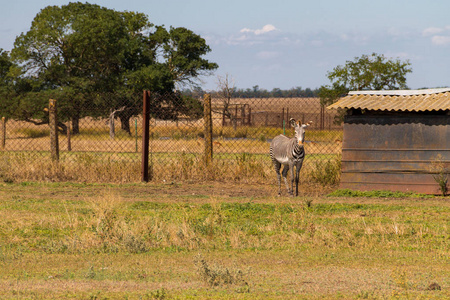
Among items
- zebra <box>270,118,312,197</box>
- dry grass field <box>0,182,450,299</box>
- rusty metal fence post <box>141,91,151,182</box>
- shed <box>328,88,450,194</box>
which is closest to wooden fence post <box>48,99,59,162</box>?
rusty metal fence post <box>141,91,151,182</box>

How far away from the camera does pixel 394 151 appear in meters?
16.0

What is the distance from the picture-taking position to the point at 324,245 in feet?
32.1

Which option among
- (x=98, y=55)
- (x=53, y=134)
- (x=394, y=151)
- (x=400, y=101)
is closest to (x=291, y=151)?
(x=394, y=151)

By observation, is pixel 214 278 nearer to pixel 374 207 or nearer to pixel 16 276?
pixel 16 276

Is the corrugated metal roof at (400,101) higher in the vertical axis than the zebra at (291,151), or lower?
higher

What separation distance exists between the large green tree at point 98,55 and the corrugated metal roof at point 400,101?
1130 inches

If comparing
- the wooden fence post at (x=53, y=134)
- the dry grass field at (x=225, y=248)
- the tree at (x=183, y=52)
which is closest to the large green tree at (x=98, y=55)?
the tree at (x=183, y=52)

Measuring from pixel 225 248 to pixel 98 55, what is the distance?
3983cm

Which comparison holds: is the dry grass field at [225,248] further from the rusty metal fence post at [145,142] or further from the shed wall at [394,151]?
the rusty metal fence post at [145,142]

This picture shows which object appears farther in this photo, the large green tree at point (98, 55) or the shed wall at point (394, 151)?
the large green tree at point (98, 55)

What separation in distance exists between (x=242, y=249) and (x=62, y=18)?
133ft

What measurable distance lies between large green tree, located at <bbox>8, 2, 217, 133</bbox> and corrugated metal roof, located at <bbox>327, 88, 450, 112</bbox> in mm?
28712

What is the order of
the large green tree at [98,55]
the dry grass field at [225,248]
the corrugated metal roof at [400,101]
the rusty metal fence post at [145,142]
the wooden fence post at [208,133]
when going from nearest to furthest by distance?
the dry grass field at [225,248] → the corrugated metal roof at [400,101] → the rusty metal fence post at [145,142] → the wooden fence post at [208,133] → the large green tree at [98,55]

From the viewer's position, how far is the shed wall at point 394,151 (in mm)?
15719
